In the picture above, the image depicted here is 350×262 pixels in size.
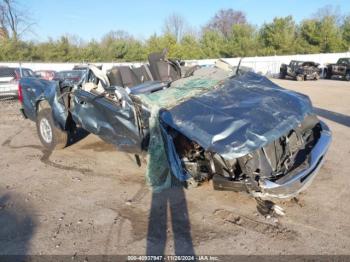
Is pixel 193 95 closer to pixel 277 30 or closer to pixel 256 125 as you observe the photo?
pixel 256 125

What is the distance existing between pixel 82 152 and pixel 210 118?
3658 millimetres

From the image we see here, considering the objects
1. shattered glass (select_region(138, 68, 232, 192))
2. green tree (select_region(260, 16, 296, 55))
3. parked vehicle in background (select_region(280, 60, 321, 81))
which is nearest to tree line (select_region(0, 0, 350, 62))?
green tree (select_region(260, 16, 296, 55))

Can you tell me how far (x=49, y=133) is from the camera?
7059mm

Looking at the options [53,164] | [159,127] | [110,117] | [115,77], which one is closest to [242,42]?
[115,77]

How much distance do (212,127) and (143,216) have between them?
1.30 metres

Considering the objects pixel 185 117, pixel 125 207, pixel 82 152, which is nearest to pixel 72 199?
pixel 125 207

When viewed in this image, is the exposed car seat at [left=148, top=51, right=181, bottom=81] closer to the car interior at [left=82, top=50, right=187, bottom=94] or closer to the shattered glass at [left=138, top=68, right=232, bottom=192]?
the car interior at [left=82, top=50, right=187, bottom=94]

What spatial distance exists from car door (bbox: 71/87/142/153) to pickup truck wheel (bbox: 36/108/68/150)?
2.88 ft

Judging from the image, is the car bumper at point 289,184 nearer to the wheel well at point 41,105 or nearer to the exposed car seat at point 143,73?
the exposed car seat at point 143,73

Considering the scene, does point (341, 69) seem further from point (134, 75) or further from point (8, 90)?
point (134, 75)

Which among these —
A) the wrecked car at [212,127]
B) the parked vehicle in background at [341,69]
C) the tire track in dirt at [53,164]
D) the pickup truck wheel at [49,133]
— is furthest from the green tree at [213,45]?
the wrecked car at [212,127]

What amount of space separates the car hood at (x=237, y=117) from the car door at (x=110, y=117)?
0.74m

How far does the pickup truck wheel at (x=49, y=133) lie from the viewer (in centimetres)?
686

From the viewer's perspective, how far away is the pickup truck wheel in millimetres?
6855
